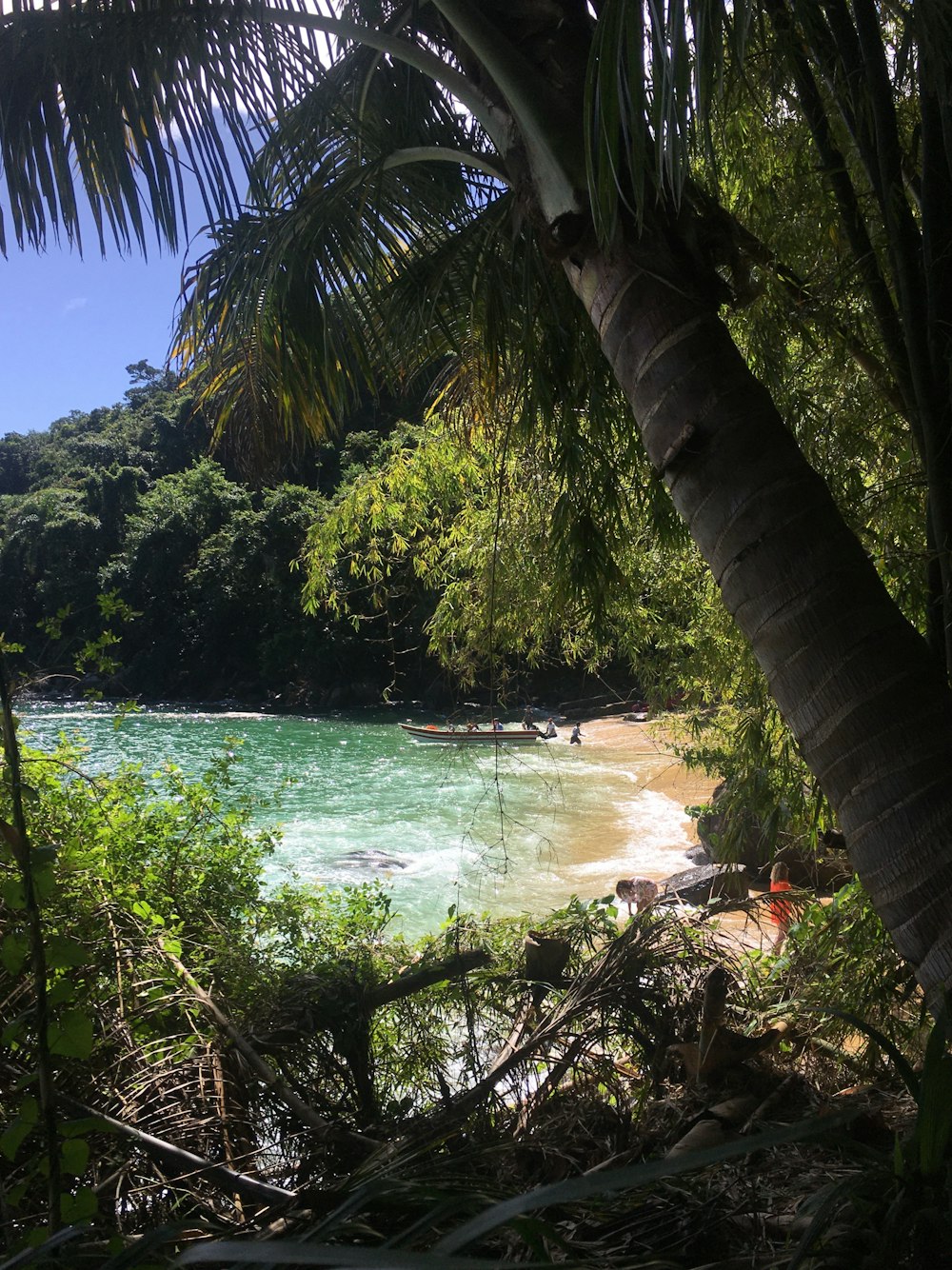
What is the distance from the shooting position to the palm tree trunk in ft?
4.88

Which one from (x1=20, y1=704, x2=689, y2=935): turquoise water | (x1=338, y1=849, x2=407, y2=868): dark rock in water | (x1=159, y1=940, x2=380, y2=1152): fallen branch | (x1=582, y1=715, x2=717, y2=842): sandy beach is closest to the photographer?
(x1=159, y1=940, x2=380, y2=1152): fallen branch

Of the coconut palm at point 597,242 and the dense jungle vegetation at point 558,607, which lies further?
the coconut palm at point 597,242

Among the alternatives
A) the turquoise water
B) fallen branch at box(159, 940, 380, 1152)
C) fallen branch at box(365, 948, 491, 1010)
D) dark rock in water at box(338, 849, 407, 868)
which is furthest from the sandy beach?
fallen branch at box(159, 940, 380, 1152)

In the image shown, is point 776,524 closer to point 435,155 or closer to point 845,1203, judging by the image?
point 845,1203

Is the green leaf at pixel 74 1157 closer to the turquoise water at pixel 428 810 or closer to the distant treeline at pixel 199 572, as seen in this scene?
the turquoise water at pixel 428 810

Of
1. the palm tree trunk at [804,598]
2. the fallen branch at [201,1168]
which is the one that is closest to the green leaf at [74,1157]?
the fallen branch at [201,1168]

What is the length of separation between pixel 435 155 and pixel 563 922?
251 cm

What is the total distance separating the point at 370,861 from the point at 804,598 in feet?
31.9

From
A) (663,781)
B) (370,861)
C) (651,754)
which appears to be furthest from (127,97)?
(651,754)

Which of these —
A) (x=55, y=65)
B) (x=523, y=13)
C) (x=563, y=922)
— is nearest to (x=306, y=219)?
(x=55, y=65)

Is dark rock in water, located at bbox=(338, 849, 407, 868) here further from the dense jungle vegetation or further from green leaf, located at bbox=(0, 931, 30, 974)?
green leaf, located at bbox=(0, 931, 30, 974)

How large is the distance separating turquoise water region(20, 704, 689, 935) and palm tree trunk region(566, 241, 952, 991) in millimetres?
3263

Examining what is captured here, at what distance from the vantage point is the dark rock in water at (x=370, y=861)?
10.6 meters

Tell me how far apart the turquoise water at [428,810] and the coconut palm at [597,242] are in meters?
2.33
